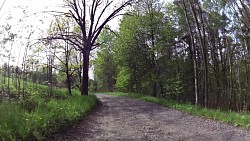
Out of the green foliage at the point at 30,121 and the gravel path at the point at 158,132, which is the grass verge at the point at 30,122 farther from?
the gravel path at the point at 158,132

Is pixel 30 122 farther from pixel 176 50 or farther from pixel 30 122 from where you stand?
pixel 176 50

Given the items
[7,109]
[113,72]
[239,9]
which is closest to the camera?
[7,109]

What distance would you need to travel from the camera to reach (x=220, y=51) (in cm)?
2845

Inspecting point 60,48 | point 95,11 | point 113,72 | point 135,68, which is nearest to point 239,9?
point 95,11

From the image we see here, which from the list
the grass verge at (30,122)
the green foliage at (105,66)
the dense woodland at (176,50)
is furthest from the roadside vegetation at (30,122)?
the green foliage at (105,66)

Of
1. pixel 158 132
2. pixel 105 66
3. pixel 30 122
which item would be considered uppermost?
pixel 105 66

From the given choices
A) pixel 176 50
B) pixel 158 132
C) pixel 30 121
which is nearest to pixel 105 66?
pixel 176 50

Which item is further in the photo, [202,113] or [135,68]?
[135,68]

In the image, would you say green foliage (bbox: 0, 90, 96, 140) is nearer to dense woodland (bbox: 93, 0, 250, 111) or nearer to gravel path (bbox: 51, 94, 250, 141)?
gravel path (bbox: 51, 94, 250, 141)

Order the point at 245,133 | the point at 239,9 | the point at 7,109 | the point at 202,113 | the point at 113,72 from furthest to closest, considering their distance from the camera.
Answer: the point at 113,72
the point at 239,9
the point at 202,113
the point at 245,133
the point at 7,109

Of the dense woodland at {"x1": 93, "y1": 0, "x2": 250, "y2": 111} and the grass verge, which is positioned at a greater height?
the dense woodland at {"x1": 93, "y1": 0, "x2": 250, "y2": 111}

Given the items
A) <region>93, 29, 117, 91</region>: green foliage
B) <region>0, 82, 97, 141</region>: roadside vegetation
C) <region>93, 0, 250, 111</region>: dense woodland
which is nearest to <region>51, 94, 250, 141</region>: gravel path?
<region>0, 82, 97, 141</region>: roadside vegetation

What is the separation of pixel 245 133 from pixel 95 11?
16400 mm

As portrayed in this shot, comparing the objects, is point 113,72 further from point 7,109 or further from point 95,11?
point 7,109
